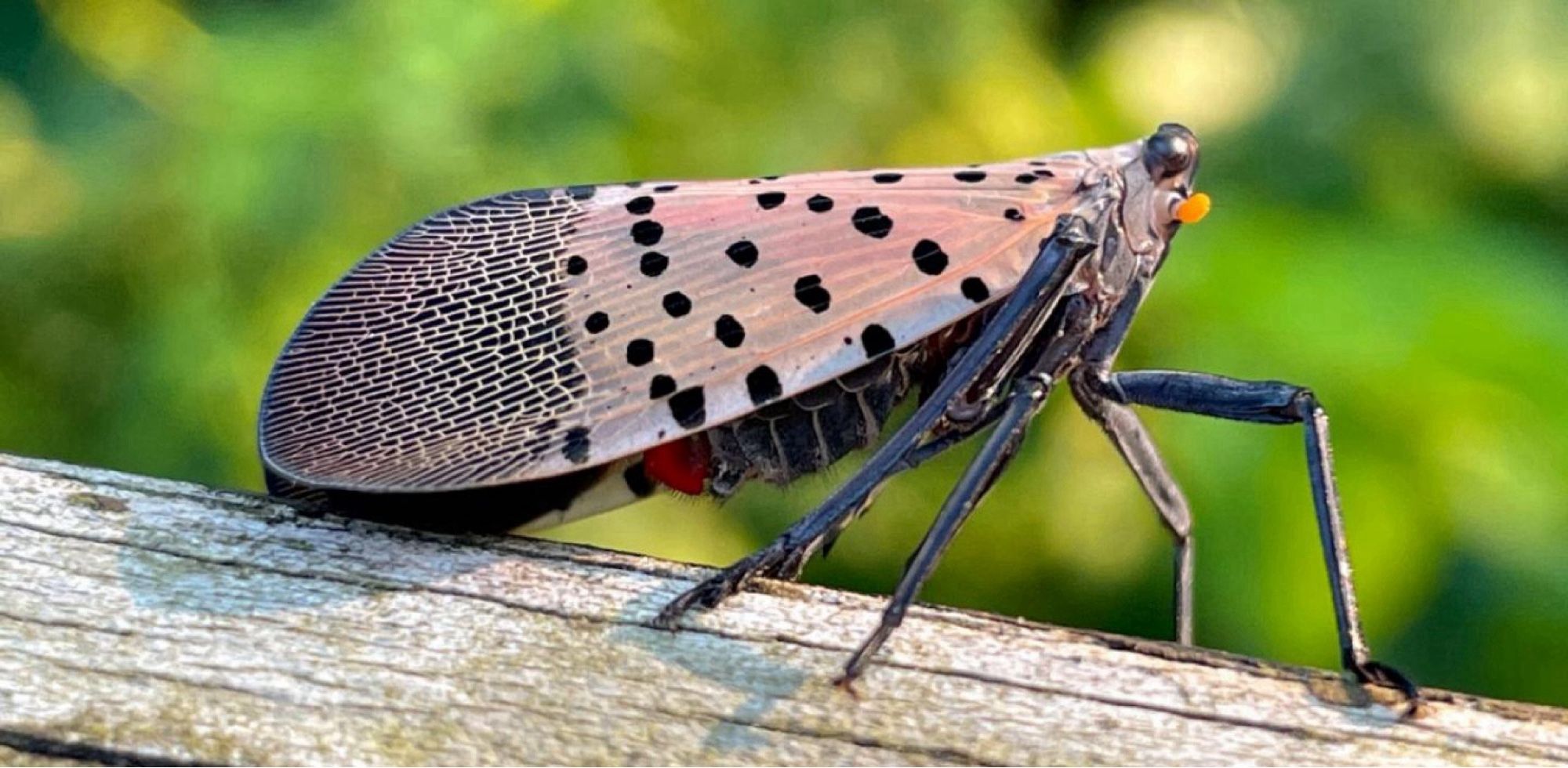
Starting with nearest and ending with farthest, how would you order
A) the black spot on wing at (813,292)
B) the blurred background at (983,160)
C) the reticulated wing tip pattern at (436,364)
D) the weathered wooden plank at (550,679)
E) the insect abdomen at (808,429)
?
1. the weathered wooden plank at (550,679)
2. the reticulated wing tip pattern at (436,364)
3. the black spot on wing at (813,292)
4. the insect abdomen at (808,429)
5. the blurred background at (983,160)

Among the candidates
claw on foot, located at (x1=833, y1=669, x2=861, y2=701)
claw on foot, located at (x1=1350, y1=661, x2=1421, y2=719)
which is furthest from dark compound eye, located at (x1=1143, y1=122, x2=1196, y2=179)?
claw on foot, located at (x1=833, y1=669, x2=861, y2=701)

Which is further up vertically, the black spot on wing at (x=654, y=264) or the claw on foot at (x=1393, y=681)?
the black spot on wing at (x=654, y=264)

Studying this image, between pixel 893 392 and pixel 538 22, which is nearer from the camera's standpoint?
pixel 893 392

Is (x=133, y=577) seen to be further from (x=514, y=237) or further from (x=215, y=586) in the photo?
(x=514, y=237)

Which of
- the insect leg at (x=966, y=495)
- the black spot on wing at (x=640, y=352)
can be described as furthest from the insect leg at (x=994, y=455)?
the black spot on wing at (x=640, y=352)

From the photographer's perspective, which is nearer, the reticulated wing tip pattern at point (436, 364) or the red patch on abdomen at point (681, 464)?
the reticulated wing tip pattern at point (436, 364)

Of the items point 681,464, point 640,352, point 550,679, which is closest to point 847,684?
point 550,679

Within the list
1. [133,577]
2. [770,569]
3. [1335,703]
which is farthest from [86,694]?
[1335,703]

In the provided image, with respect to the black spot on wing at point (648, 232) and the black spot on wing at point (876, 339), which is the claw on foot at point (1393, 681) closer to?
the black spot on wing at point (876, 339)
